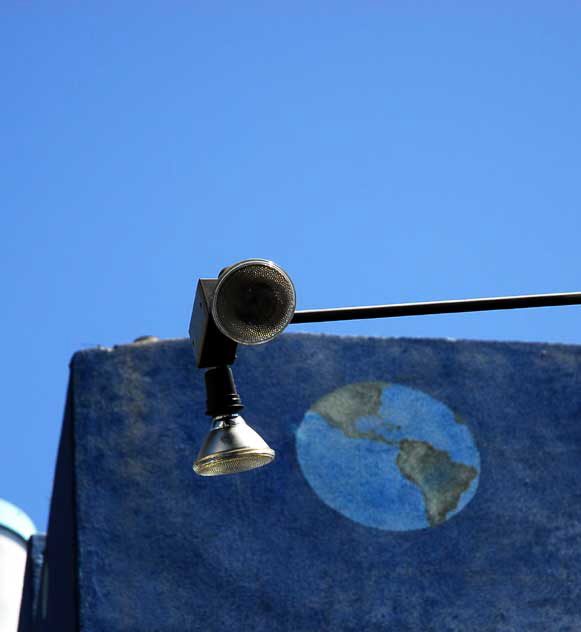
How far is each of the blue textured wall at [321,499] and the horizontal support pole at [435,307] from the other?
4613 mm

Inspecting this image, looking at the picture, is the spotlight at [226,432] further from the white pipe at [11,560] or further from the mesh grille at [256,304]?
the white pipe at [11,560]

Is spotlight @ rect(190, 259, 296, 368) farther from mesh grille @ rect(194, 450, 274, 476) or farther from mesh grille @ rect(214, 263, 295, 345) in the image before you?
mesh grille @ rect(194, 450, 274, 476)

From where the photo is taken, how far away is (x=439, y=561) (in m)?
9.33

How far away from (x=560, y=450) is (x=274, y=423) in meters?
2.29

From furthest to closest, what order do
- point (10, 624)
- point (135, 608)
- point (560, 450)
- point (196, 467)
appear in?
point (10, 624), point (560, 450), point (135, 608), point (196, 467)

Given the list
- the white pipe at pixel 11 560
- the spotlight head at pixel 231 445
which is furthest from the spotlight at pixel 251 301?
the white pipe at pixel 11 560

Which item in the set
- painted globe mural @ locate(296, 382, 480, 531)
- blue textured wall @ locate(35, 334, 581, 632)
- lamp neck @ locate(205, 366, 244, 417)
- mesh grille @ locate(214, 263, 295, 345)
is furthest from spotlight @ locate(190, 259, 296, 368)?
painted globe mural @ locate(296, 382, 480, 531)

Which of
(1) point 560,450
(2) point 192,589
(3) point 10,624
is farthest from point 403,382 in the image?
(3) point 10,624

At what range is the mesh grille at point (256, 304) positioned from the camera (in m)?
4.66

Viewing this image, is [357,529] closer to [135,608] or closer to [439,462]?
[439,462]

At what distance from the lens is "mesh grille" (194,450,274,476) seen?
5.12 meters

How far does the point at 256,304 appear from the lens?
4688 millimetres

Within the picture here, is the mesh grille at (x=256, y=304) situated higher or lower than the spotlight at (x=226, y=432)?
higher

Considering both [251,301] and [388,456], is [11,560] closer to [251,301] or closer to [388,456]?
[388,456]
